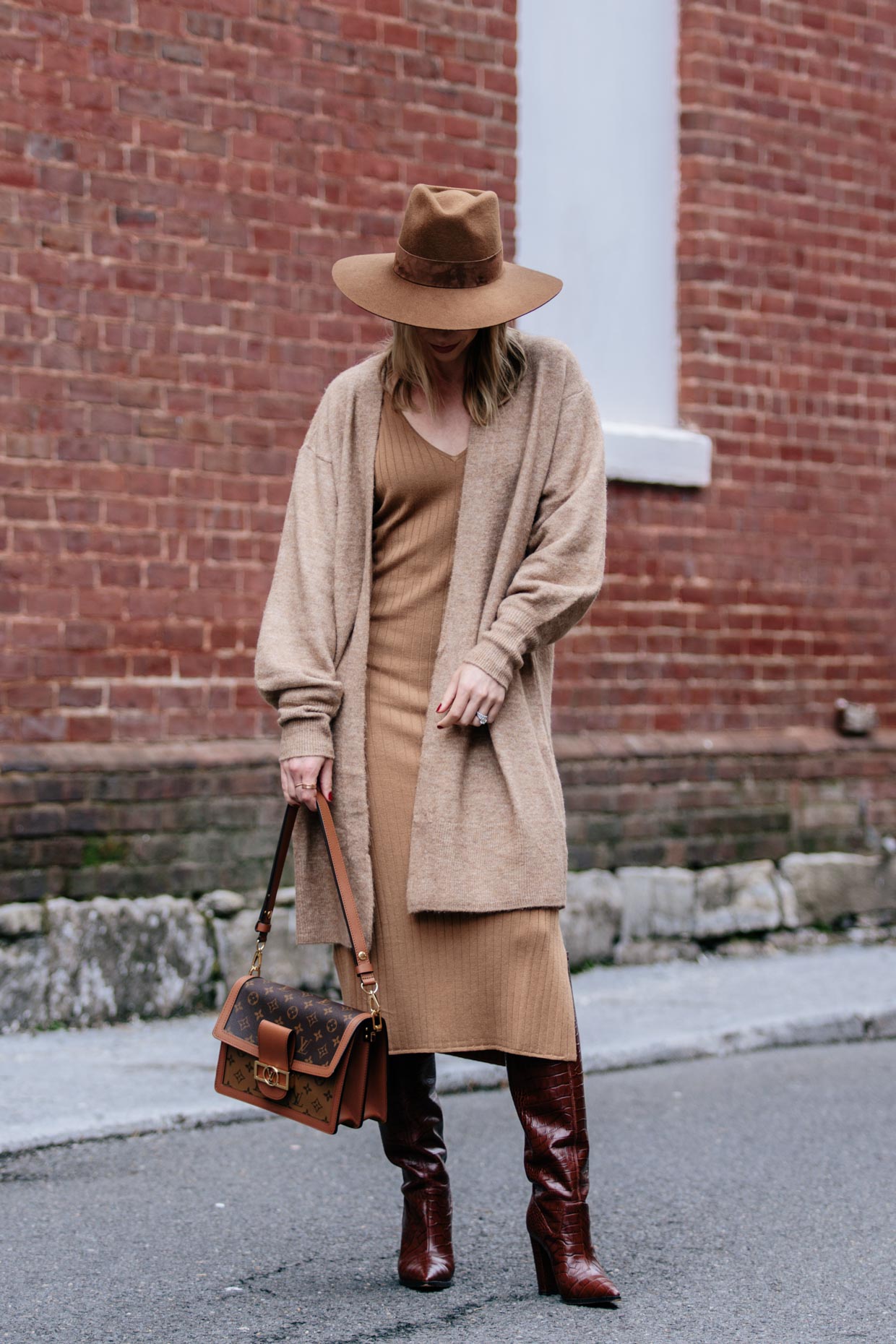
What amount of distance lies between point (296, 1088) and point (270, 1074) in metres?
0.07

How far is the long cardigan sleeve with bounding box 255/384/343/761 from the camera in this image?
3.11 meters

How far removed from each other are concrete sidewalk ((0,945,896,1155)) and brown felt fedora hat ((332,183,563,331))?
2503 mm

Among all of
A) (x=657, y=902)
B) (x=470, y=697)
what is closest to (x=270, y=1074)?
(x=470, y=697)

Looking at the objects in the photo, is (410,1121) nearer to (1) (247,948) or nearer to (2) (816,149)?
(1) (247,948)

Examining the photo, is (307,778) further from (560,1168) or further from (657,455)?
(657,455)

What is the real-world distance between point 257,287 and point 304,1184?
11.1 feet

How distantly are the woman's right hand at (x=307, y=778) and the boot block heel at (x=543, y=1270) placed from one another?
959 millimetres

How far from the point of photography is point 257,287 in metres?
5.98

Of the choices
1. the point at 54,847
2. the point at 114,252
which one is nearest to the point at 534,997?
the point at 54,847

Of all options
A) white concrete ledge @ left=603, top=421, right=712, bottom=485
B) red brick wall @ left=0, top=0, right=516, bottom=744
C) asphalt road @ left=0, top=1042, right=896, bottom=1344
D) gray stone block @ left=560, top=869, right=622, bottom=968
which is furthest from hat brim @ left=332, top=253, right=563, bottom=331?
gray stone block @ left=560, top=869, right=622, bottom=968

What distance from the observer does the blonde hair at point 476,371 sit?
10.4 ft

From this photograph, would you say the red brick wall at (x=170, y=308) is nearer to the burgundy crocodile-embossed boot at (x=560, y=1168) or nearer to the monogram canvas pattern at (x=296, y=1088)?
the monogram canvas pattern at (x=296, y=1088)

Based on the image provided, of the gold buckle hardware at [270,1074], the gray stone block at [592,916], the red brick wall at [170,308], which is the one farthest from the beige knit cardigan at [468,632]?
the gray stone block at [592,916]

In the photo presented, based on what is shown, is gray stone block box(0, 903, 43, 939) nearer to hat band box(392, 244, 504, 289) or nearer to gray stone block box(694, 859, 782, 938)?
gray stone block box(694, 859, 782, 938)
